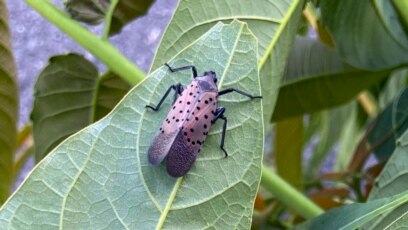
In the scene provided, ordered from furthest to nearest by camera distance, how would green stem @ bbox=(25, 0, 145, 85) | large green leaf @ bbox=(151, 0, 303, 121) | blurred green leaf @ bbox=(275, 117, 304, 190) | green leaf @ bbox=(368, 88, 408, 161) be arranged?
blurred green leaf @ bbox=(275, 117, 304, 190), green leaf @ bbox=(368, 88, 408, 161), green stem @ bbox=(25, 0, 145, 85), large green leaf @ bbox=(151, 0, 303, 121)

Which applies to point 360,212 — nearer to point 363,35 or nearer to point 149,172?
point 149,172

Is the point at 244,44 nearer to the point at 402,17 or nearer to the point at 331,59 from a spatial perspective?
the point at 402,17

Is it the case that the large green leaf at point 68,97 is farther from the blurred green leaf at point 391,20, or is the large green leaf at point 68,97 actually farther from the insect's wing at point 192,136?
the blurred green leaf at point 391,20

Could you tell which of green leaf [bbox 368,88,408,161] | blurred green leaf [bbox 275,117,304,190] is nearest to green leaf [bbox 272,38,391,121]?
green leaf [bbox 368,88,408,161]

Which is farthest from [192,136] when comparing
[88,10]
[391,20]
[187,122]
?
[391,20]

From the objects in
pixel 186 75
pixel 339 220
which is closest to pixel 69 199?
pixel 186 75

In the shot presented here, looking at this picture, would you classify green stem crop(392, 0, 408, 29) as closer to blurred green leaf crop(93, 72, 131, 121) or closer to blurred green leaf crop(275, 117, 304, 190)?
blurred green leaf crop(93, 72, 131, 121)

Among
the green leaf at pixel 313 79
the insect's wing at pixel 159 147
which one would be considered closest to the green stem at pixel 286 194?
the green leaf at pixel 313 79
